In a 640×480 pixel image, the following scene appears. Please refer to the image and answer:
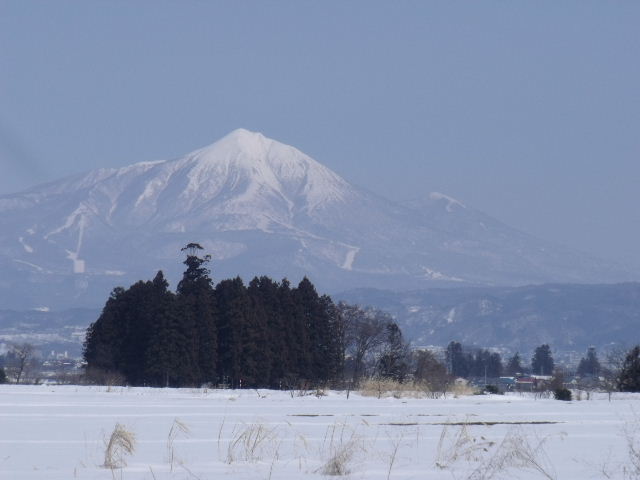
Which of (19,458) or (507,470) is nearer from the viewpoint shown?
(507,470)

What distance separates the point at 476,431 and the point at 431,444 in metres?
2.65

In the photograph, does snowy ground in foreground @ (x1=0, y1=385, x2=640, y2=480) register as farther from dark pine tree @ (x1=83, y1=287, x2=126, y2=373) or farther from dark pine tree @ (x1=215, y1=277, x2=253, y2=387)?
dark pine tree @ (x1=83, y1=287, x2=126, y2=373)

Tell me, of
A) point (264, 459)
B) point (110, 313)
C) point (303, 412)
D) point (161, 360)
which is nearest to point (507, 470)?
point (264, 459)

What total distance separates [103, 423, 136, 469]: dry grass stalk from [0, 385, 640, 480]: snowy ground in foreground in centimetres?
Result: 14

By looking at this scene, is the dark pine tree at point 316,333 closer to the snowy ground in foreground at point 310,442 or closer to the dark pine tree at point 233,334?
the dark pine tree at point 233,334

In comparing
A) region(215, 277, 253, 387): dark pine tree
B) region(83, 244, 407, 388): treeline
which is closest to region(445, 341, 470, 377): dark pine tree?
region(83, 244, 407, 388): treeline

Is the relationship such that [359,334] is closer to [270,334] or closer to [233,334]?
[270,334]

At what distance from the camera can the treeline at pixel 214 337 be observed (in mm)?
48062

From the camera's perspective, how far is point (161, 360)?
1860 inches

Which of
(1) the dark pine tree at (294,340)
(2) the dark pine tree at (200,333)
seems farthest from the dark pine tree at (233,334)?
(1) the dark pine tree at (294,340)

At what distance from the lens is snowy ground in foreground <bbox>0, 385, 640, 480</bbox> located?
1290 centimetres

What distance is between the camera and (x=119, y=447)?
14.5m

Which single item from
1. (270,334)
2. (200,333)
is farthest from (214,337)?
(270,334)

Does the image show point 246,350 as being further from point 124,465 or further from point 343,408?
point 124,465
